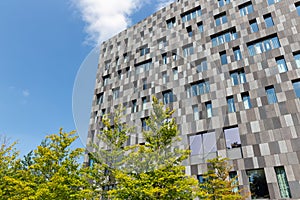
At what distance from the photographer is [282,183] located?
15383 millimetres

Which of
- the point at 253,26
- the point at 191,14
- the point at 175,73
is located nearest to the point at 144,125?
the point at 175,73

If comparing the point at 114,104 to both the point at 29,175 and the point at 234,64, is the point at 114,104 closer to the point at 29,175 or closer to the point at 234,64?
the point at 29,175

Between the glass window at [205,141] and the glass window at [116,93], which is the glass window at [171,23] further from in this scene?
the glass window at [116,93]

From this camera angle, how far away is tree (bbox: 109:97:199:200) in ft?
19.4

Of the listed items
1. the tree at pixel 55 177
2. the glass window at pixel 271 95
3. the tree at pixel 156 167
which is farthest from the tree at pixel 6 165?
the glass window at pixel 271 95

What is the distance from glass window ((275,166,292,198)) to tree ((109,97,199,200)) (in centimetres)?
866

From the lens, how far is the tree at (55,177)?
13.1m

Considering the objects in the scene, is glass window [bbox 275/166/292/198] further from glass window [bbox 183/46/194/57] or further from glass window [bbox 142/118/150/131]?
glass window [bbox 142/118/150/131]

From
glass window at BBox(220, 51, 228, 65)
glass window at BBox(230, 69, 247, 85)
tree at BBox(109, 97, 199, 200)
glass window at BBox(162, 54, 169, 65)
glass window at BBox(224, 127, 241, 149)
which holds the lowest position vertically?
tree at BBox(109, 97, 199, 200)

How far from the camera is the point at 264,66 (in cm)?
1914

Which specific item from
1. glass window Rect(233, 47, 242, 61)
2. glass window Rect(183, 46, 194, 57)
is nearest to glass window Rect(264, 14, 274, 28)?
glass window Rect(233, 47, 242, 61)

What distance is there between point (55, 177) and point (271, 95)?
16.7 m

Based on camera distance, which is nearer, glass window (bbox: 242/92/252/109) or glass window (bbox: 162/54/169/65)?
glass window (bbox: 162/54/169/65)

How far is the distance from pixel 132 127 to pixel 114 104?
0.72m
